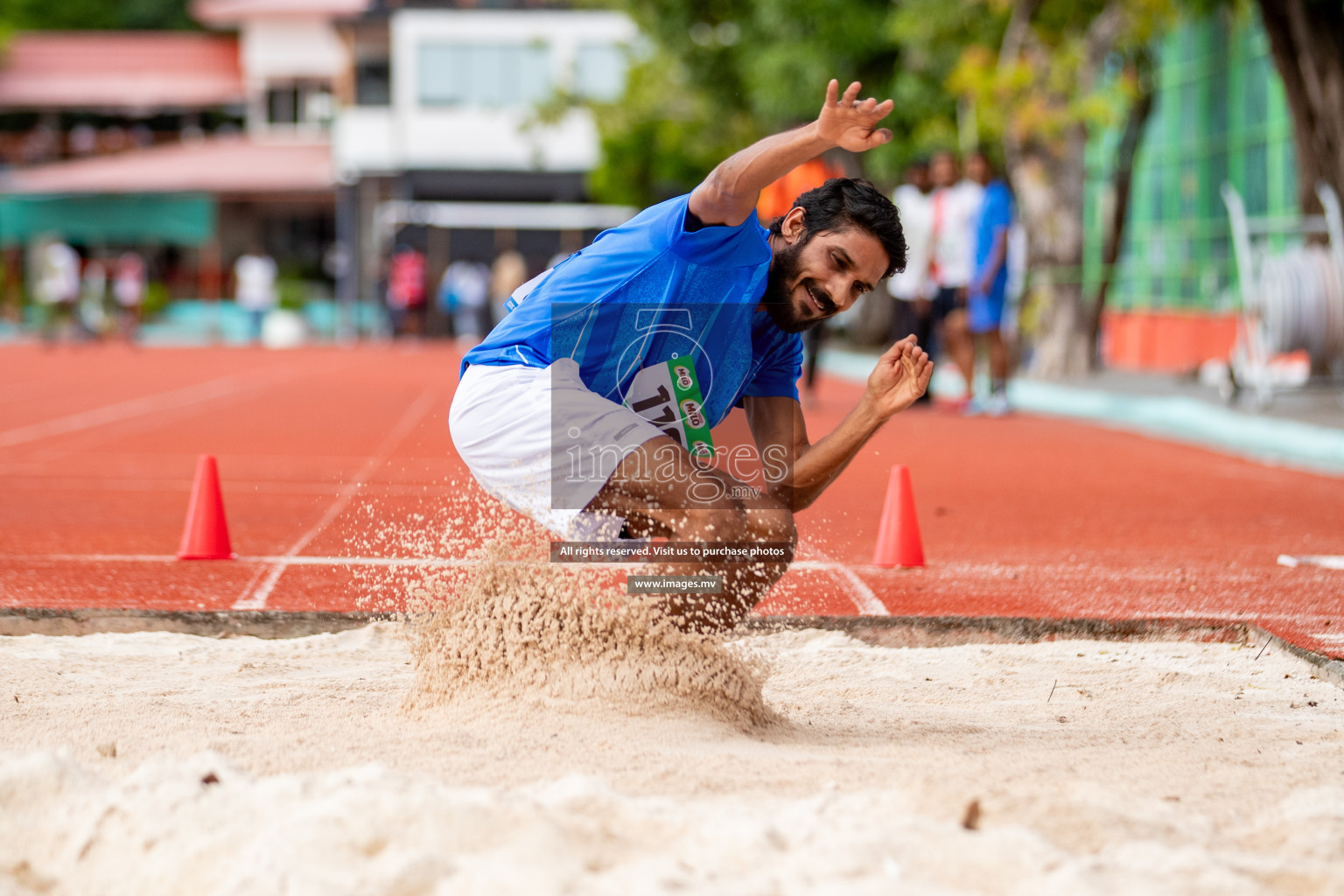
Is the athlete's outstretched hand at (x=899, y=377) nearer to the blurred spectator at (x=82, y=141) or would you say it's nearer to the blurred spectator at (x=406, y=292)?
the blurred spectator at (x=406, y=292)

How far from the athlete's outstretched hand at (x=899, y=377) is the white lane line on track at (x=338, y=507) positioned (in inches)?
104

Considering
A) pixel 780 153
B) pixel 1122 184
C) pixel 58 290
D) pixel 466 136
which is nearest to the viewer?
pixel 780 153

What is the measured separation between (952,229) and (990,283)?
616mm

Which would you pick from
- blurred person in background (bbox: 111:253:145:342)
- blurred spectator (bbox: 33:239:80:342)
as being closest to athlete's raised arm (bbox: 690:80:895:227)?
blurred spectator (bbox: 33:239:80:342)

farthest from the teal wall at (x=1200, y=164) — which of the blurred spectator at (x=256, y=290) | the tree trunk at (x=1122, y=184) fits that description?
the blurred spectator at (x=256, y=290)

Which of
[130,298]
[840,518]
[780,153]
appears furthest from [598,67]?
[780,153]

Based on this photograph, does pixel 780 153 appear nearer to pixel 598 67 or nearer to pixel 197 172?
pixel 598 67

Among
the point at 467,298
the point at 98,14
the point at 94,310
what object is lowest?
the point at 94,310

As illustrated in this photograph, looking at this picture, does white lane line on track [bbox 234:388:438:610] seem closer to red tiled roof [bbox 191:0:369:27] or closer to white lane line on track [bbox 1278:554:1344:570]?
white lane line on track [bbox 1278:554:1344:570]

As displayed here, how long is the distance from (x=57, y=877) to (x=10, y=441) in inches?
382

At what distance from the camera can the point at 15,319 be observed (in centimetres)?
4119

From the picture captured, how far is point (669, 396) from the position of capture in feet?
13.0

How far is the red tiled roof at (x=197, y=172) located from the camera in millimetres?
43906

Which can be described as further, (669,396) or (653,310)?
(669,396)
